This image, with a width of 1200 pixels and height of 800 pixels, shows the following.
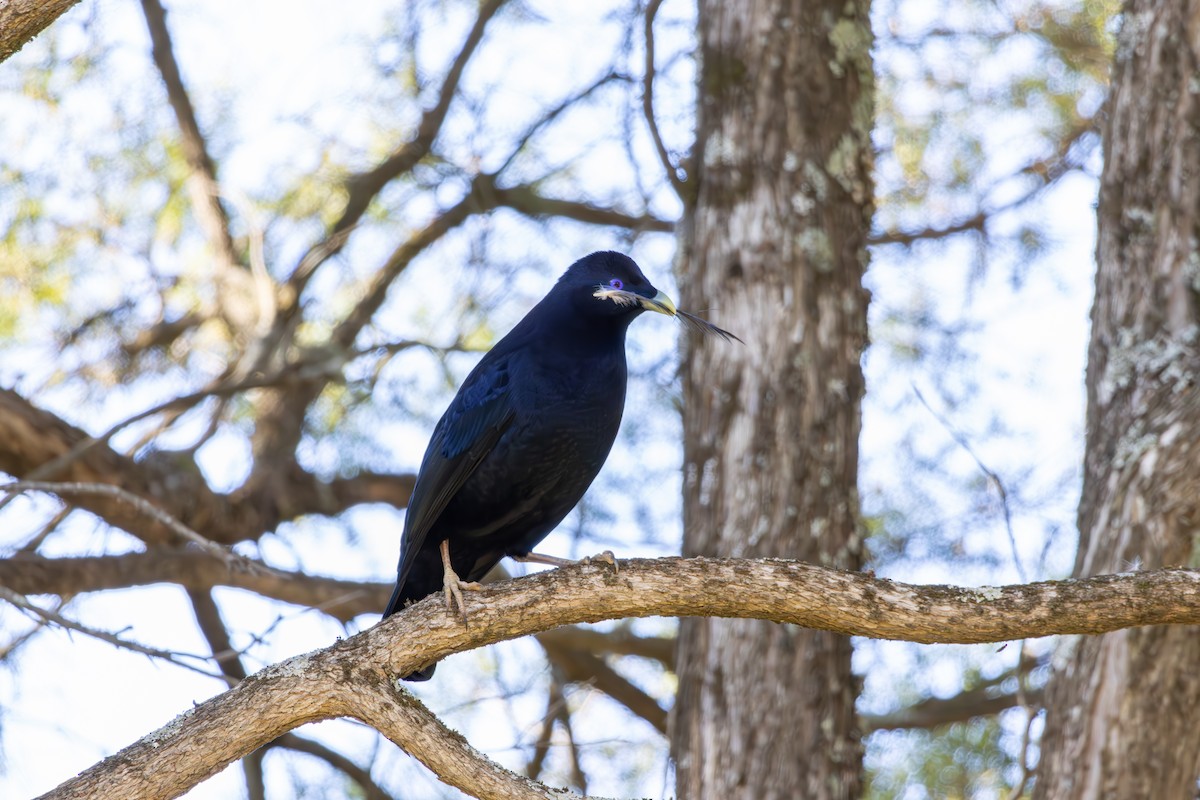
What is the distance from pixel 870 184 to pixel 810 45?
0.53 metres

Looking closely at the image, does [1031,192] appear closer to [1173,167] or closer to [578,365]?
[1173,167]

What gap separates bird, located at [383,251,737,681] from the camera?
3.58 m

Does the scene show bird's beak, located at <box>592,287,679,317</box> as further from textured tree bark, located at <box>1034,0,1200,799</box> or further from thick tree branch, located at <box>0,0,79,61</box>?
thick tree branch, located at <box>0,0,79,61</box>

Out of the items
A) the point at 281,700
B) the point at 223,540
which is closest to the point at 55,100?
the point at 223,540

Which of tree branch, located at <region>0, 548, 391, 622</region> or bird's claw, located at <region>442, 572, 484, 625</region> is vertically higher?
tree branch, located at <region>0, 548, 391, 622</region>

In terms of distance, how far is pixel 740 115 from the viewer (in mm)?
4637

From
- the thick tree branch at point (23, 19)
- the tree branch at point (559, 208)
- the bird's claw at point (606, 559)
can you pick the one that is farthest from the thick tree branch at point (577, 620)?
the tree branch at point (559, 208)

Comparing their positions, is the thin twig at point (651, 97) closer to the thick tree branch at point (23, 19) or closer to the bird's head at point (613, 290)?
the bird's head at point (613, 290)

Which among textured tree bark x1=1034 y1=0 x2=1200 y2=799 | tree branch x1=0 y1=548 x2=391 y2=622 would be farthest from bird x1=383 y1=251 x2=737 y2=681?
textured tree bark x1=1034 y1=0 x2=1200 y2=799

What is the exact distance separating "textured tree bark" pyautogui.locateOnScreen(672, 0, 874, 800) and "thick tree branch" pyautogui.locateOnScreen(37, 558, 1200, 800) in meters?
1.23

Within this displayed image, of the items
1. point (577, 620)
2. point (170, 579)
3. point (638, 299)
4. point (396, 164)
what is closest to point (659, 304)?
point (638, 299)

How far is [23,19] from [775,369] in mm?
2504

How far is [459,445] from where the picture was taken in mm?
3689

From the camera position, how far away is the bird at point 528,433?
3.58 meters
